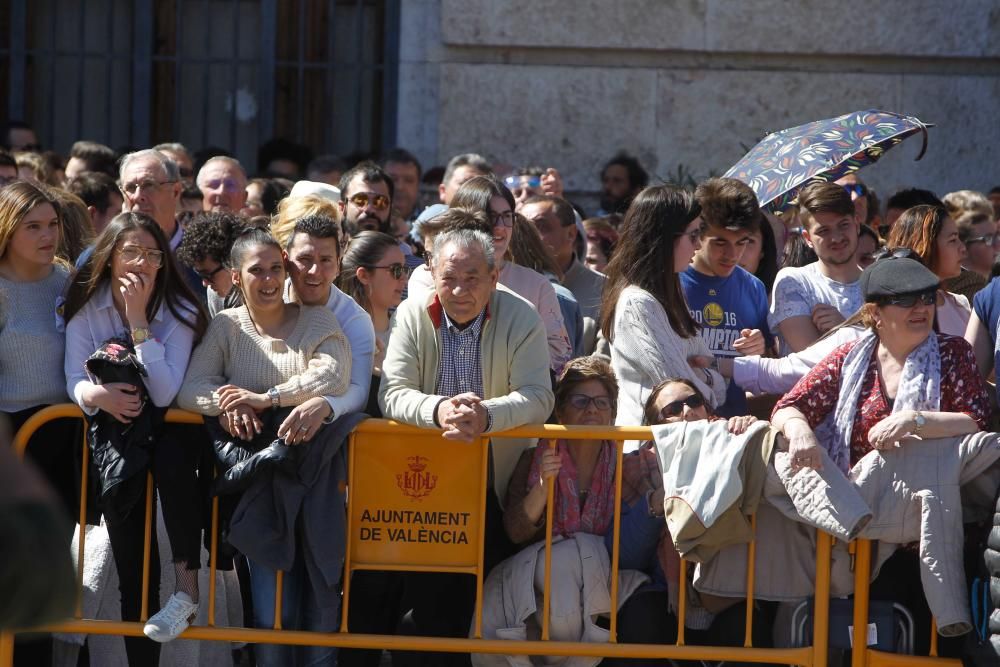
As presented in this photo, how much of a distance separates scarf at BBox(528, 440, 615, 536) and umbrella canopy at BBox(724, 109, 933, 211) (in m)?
1.82

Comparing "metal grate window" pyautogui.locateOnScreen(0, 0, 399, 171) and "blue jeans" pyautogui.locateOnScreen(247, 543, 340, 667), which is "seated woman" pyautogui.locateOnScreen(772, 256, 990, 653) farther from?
"metal grate window" pyautogui.locateOnScreen(0, 0, 399, 171)

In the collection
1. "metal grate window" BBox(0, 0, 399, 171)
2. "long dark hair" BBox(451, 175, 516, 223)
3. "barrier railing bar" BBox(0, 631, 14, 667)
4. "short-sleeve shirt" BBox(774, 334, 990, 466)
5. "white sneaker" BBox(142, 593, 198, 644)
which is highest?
"metal grate window" BBox(0, 0, 399, 171)

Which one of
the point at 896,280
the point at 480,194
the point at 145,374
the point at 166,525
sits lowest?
the point at 166,525

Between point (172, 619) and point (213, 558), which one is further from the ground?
point (213, 558)

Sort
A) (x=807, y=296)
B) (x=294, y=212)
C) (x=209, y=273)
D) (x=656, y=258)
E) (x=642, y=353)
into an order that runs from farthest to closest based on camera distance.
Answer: (x=807, y=296), (x=209, y=273), (x=294, y=212), (x=656, y=258), (x=642, y=353)

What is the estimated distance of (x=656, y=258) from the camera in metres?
5.91

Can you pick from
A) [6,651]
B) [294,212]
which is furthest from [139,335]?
[6,651]

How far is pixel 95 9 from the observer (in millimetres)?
11344

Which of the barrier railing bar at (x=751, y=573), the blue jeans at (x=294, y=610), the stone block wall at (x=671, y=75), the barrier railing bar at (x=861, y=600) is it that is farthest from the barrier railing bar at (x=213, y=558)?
the stone block wall at (x=671, y=75)

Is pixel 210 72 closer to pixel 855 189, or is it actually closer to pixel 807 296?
pixel 855 189

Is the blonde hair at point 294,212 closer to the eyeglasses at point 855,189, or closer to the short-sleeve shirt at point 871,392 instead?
the short-sleeve shirt at point 871,392

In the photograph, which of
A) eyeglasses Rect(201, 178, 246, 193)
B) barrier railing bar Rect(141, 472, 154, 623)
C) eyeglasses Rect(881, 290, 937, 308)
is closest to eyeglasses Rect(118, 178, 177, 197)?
eyeglasses Rect(201, 178, 246, 193)

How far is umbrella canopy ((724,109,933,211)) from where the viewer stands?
273 inches

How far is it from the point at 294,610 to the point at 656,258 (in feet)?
6.20
